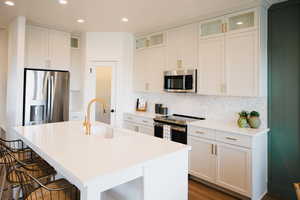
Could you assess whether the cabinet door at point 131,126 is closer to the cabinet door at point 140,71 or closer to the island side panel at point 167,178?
the cabinet door at point 140,71

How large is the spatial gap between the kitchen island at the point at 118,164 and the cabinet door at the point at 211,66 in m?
1.69

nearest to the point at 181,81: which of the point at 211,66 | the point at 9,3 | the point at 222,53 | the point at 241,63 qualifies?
the point at 211,66

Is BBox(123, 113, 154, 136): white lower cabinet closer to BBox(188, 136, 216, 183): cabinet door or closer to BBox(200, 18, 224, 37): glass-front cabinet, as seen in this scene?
BBox(188, 136, 216, 183): cabinet door

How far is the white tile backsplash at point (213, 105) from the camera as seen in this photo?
3.00 meters

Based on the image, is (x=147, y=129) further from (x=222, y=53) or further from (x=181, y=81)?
(x=222, y=53)

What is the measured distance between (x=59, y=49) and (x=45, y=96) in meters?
1.18

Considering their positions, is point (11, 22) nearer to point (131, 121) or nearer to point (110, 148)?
point (131, 121)

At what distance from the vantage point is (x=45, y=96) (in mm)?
3812

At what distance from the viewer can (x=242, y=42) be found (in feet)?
9.36

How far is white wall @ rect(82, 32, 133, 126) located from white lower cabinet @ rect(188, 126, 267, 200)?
2.02 m

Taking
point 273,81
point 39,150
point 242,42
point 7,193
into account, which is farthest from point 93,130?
point 273,81

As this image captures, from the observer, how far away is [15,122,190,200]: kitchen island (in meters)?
1.22

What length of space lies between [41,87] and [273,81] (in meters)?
4.12

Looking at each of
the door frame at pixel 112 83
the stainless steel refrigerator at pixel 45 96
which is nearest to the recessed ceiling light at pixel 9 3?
the stainless steel refrigerator at pixel 45 96
